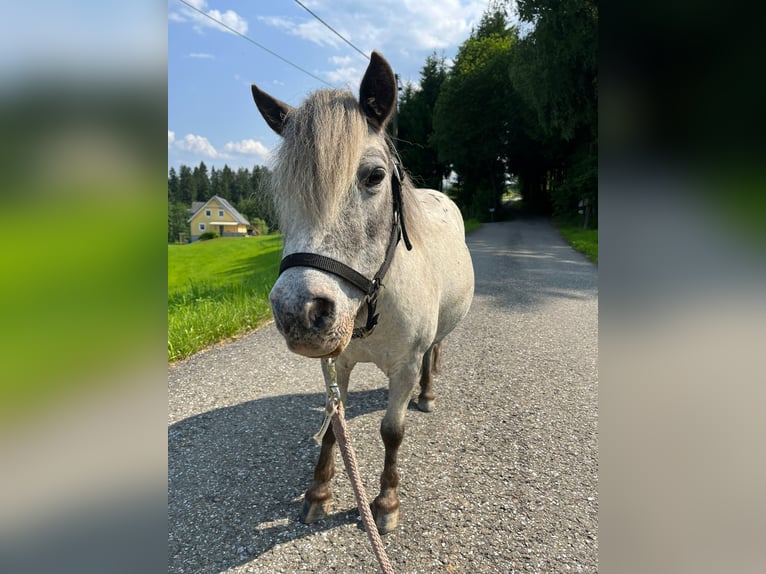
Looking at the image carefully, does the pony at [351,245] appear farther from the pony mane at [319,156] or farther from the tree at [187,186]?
the tree at [187,186]

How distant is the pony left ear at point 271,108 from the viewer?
6.31ft

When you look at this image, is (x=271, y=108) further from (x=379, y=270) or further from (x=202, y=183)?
(x=202, y=183)

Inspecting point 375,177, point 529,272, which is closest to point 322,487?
point 375,177

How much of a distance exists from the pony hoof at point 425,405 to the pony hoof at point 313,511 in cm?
153

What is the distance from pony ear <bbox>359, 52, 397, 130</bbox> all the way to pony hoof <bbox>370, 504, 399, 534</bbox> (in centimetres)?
226

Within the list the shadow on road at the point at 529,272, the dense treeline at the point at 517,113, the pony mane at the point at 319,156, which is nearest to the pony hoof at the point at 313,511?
the pony mane at the point at 319,156

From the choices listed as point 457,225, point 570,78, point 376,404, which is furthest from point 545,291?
point 570,78

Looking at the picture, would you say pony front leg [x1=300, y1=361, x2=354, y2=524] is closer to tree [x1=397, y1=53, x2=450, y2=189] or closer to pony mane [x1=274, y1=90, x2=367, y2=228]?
pony mane [x1=274, y1=90, x2=367, y2=228]

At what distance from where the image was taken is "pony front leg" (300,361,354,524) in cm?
240

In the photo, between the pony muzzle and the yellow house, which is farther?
the yellow house
